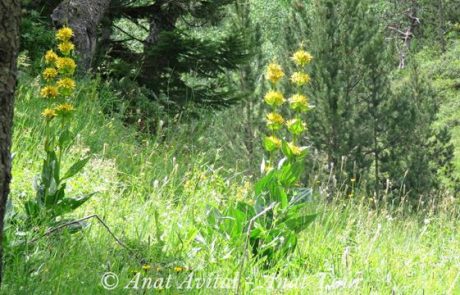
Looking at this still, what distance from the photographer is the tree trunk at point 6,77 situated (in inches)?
76.9

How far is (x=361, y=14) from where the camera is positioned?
531 inches

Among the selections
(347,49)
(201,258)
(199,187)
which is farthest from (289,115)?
(201,258)

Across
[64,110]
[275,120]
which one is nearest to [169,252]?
[64,110]

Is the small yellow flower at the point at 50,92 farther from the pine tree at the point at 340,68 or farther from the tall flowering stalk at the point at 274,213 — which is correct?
the pine tree at the point at 340,68

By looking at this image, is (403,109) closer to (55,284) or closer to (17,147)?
(17,147)

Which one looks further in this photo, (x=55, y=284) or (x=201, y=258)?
(x=201, y=258)

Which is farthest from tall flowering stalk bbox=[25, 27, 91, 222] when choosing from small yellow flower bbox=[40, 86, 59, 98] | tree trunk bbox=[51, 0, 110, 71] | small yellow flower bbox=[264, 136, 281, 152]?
tree trunk bbox=[51, 0, 110, 71]

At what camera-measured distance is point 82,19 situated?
21.3 feet

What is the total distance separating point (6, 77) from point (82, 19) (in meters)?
Result: 4.69

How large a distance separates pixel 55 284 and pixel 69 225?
0.50 m

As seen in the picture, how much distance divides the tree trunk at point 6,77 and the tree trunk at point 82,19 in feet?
14.6

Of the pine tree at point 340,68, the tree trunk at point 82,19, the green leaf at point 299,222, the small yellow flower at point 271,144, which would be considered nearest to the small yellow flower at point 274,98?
the small yellow flower at point 271,144

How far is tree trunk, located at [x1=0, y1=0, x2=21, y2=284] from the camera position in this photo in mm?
1952

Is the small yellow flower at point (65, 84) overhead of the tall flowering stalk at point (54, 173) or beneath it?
overhead
